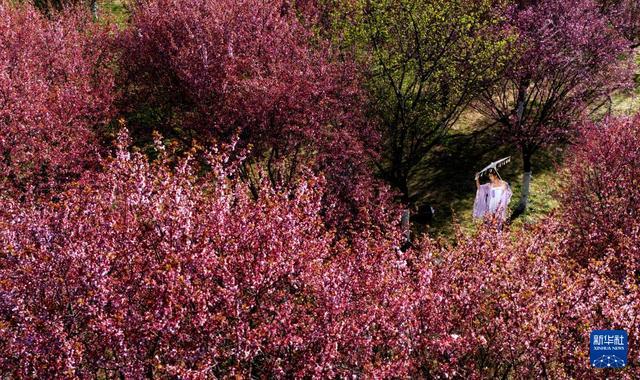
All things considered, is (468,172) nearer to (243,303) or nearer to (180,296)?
(243,303)

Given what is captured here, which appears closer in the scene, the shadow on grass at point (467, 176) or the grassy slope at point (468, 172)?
the shadow on grass at point (467, 176)

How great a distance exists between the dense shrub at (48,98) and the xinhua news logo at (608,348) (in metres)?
14.4

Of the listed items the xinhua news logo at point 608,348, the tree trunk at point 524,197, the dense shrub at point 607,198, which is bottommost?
the xinhua news logo at point 608,348

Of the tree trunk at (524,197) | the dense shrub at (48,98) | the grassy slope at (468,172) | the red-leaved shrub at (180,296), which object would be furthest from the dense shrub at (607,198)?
the dense shrub at (48,98)

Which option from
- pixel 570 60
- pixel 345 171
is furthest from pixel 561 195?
pixel 345 171

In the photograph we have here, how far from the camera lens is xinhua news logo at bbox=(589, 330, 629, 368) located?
9398 mm

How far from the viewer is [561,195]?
18422 millimetres

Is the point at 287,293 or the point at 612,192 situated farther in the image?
the point at 612,192

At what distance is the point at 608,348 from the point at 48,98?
17.3 meters

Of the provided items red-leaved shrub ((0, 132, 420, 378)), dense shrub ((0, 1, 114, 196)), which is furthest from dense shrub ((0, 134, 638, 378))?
dense shrub ((0, 1, 114, 196))

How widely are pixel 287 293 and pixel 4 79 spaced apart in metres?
12.3

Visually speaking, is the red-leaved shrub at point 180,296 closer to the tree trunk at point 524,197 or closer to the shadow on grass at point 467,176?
the shadow on grass at point 467,176

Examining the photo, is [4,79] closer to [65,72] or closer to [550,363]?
[65,72]

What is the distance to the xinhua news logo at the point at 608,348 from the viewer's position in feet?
30.8
